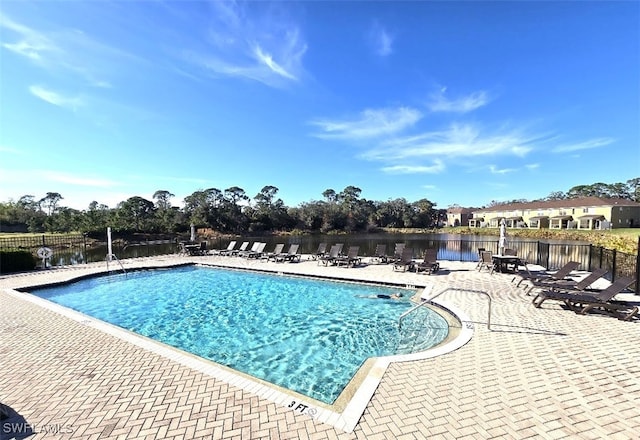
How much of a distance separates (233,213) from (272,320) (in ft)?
147

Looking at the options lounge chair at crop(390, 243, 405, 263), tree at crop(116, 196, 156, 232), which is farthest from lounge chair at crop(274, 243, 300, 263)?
tree at crop(116, 196, 156, 232)

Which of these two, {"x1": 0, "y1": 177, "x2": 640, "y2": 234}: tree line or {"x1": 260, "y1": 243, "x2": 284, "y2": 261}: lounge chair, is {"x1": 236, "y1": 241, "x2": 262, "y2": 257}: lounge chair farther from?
{"x1": 0, "y1": 177, "x2": 640, "y2": 234}: tree line

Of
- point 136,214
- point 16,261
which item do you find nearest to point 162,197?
point 136,214

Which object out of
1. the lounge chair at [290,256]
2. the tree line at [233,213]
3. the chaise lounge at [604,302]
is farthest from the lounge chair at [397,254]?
the tree line at [233,213]

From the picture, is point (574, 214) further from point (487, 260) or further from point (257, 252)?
point (257, 252)

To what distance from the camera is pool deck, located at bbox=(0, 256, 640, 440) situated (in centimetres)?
259

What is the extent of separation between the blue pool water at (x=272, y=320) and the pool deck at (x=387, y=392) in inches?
43.3

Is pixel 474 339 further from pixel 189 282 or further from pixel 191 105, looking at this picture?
pixel 191 105

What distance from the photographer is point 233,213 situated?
49.3 meters

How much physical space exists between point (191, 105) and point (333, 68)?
710 cm

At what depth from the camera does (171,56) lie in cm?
1030

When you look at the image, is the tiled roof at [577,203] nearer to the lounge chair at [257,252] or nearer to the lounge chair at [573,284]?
the lounge chair at [573,284]

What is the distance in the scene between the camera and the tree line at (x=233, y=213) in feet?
127

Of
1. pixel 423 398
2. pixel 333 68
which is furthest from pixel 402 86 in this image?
Answer: pixel 423 398
